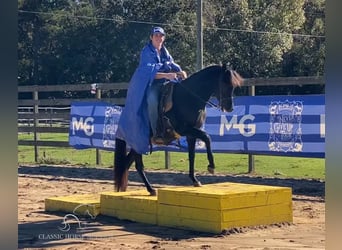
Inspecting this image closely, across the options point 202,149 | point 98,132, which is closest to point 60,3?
point 98,132

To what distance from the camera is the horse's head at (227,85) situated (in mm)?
7234

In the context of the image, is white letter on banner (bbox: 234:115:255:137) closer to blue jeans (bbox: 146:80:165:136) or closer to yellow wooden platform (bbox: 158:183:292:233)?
blue jeans (bbox: 146:80:165:136)

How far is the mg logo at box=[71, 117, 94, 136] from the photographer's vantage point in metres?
13.2

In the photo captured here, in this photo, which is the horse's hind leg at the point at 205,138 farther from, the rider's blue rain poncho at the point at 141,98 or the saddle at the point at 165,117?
the rider's blue rain poncho at the point at 141,98

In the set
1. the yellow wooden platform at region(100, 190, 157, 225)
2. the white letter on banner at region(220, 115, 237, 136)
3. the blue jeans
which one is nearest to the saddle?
the blue jeans

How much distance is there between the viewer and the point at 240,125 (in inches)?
419

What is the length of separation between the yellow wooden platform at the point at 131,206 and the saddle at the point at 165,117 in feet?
2.39

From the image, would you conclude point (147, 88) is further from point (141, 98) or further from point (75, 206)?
point (75, 206)

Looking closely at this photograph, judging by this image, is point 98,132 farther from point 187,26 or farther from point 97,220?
point 97,220

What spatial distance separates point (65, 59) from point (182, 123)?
9076 mm

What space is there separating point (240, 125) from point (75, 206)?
407cm

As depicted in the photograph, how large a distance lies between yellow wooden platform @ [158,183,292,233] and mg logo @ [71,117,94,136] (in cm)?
679

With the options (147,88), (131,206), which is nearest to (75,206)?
(131,206)

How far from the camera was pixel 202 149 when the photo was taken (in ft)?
37.0
